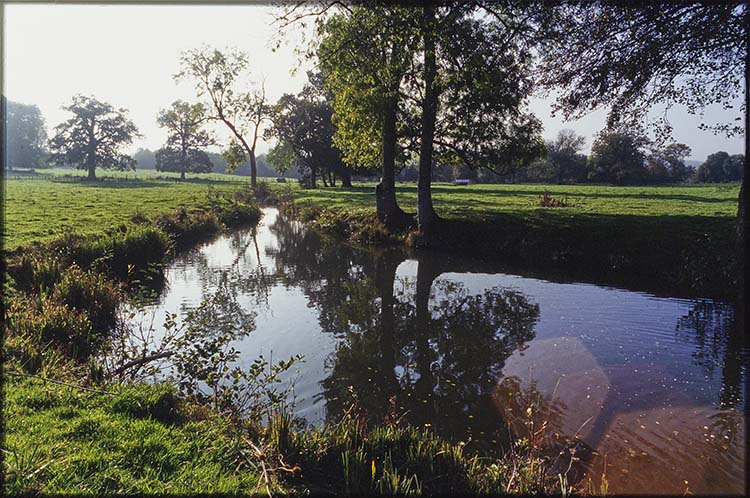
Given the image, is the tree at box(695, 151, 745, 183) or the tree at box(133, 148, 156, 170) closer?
the tree at box(695, 151, 745, 183)

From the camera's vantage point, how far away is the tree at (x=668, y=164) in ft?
239

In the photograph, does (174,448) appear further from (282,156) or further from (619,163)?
(619,163)

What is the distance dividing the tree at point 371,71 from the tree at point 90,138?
67.5m

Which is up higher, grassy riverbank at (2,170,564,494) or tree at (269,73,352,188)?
tree at (269,73,352,188)

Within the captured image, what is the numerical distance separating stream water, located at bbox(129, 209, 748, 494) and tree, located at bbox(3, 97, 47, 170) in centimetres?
9777

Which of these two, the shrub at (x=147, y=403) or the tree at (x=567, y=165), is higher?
the tree at (x=567, y=165)

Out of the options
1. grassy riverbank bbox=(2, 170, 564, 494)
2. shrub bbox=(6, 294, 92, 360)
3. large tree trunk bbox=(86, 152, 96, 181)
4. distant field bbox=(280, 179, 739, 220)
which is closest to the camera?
grassy riverbank bbox=(2, 170, 564, 494)

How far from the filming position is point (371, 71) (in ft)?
55.2

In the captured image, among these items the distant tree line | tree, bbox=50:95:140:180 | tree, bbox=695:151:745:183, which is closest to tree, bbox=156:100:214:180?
the distant tree line

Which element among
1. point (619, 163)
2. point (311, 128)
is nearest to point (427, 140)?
point (311, 128)

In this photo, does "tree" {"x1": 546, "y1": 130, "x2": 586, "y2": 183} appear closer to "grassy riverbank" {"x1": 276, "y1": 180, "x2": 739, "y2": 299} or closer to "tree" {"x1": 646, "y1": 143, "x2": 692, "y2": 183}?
"tree" {"x1": 646, "y1": 143, "x2": 692, "y2": 183}

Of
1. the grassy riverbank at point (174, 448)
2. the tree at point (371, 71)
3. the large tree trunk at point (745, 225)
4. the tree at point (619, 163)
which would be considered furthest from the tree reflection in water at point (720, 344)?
the tree at point (619, 163)

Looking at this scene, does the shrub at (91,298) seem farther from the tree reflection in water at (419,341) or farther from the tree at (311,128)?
the tree at (311,128)

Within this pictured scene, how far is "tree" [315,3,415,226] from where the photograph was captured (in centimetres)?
1484
